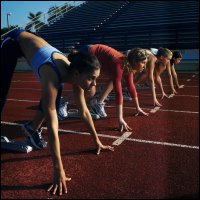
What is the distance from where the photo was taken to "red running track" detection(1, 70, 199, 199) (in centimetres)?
297

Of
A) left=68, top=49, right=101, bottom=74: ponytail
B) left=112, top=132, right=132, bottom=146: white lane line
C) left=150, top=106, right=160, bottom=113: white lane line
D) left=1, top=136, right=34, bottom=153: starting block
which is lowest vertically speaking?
left=150, top=106, right=160, bottom=113: white lane line

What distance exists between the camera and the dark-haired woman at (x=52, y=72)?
2820 mm

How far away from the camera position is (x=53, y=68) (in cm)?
296

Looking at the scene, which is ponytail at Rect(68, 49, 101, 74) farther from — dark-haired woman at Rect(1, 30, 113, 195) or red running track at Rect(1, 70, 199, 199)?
red running track at Rect(1, 70, 199, 199)

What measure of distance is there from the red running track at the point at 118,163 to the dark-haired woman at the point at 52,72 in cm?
31

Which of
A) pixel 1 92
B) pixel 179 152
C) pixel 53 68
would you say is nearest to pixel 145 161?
pixel 179 152

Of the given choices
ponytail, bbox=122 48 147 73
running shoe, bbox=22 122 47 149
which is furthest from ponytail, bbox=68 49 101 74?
ponytail, bbox=122 48 147 73

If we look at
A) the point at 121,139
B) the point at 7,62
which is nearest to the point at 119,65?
the point at 121,139

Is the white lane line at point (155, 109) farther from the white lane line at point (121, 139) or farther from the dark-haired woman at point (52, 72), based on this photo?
the dark-haired woman at point (52, 72)

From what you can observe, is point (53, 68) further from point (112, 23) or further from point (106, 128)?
point (112, 23)

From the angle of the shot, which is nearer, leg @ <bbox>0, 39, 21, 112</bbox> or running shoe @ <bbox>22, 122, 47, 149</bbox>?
leg @ <bbox>0, 39, 21, 112</bbox>

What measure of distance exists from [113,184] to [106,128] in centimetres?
210

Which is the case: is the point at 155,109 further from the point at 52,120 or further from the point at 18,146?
the point at 52,120

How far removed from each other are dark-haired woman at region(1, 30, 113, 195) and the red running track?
0.31 meters
